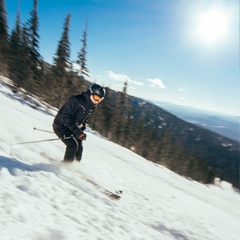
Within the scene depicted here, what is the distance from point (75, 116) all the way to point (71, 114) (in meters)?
0.13

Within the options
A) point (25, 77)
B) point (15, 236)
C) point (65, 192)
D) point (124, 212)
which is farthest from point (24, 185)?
point (25, 77)

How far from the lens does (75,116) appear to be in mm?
6688


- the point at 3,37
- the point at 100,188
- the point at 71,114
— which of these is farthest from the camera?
the point at 3,37

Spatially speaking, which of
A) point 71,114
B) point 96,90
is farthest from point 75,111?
point 96,90

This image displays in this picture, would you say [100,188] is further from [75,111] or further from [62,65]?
[62,65]

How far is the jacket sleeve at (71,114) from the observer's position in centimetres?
656

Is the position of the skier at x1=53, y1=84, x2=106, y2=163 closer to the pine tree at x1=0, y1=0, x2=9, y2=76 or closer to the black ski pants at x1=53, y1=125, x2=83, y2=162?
the black ski pants at x1=53, y1=125, x2=83, y2=162

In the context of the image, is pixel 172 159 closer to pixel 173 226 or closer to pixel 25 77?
pixel 25 77

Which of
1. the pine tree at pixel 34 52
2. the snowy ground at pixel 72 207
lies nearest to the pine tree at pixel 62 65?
the pine tree at pixel 34 52

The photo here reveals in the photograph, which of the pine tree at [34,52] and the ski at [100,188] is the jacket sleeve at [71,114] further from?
the pine tree at [34,52]

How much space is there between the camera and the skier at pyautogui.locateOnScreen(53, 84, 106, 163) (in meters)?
6.59

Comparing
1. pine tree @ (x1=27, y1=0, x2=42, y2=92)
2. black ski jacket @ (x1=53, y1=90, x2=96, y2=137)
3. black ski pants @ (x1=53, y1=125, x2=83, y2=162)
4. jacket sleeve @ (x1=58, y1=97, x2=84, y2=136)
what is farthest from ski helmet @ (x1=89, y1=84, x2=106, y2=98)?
pine tree @ (x1=27, y1=0, x2=42, y2=92)

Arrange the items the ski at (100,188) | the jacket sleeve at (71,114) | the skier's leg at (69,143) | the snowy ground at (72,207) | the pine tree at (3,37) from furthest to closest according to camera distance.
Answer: the pine tree at (3,37)
the skier's leg at (69,143)
the jacket sleeve at (71,114)
the ski at (100,188)
the snowy ground at (72,207)

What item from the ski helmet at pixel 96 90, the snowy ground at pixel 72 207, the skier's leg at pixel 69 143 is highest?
the ski helmet at pixel 96 90
